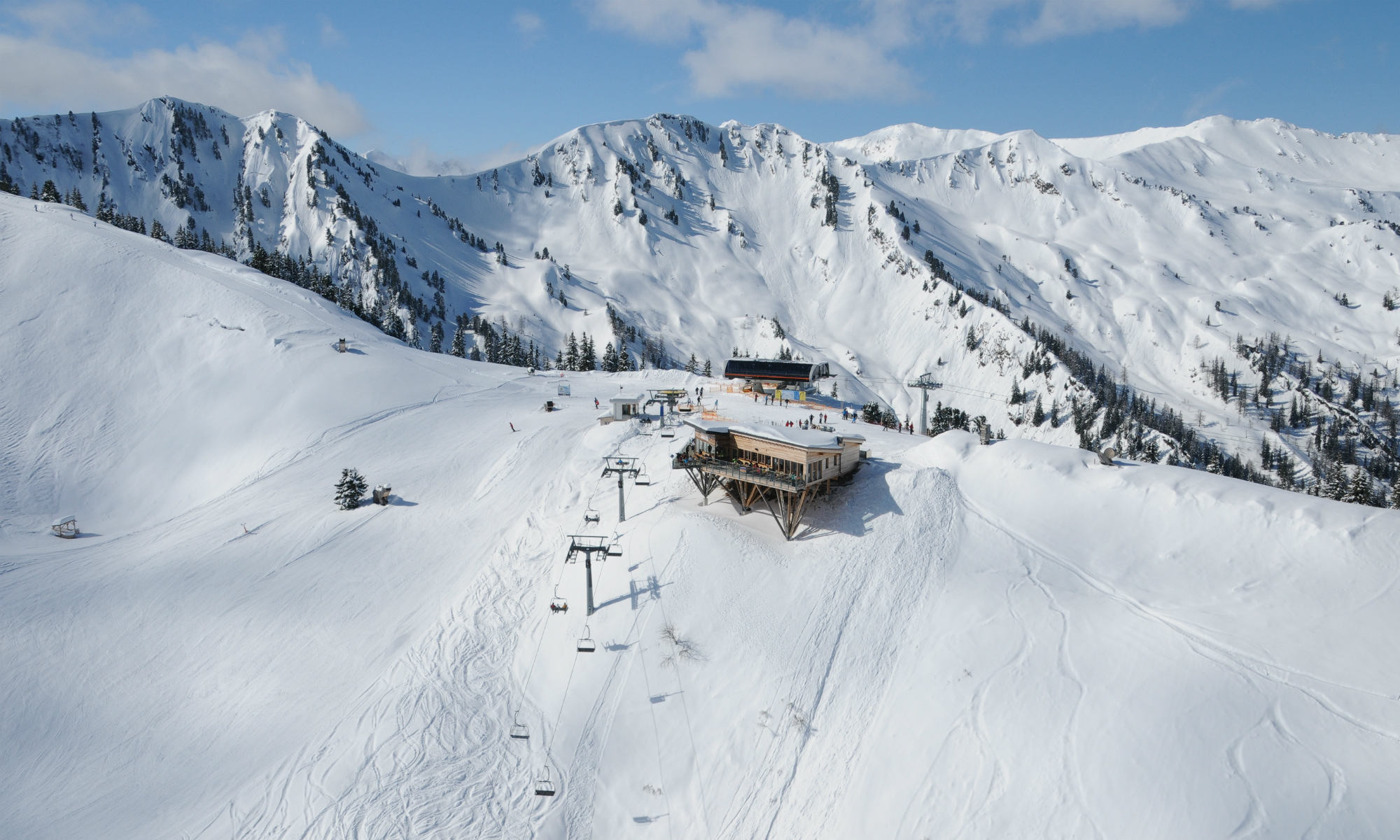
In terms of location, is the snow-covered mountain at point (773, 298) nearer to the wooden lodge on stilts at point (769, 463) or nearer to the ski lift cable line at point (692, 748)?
the wooden lodge on stilts at point (769, 463)

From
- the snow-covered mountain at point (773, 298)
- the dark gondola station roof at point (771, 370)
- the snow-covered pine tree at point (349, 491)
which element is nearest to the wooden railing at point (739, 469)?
the snow-covered pine tree at point (349, 491)

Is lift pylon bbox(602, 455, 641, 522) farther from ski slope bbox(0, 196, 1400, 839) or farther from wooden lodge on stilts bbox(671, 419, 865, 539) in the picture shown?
wooden lodge on stilts bbox(671, 419, 865, 539)

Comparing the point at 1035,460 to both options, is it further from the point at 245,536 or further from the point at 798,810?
the point at 245,536

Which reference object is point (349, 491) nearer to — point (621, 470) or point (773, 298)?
point (621, 470)

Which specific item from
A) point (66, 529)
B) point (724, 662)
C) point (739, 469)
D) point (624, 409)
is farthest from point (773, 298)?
point (724, 662)

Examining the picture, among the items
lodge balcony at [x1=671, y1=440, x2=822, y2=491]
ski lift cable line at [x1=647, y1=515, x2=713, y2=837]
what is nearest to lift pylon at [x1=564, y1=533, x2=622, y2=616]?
ski lift cable line at [x1=647, y1=515, x2=713, y2=837]
